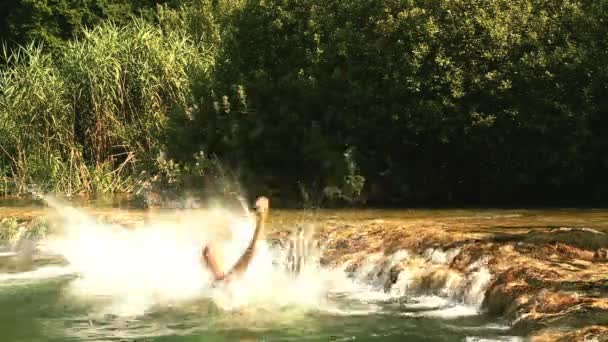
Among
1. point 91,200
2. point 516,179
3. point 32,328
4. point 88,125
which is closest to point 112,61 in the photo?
point 88,125

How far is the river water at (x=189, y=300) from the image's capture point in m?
9.26

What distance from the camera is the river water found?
9.26 meters

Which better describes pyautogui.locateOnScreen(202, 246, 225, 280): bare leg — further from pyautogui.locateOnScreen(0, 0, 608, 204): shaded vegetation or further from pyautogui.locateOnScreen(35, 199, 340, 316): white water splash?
pyautogui.locateOnScreen(0, 0, 608, 204): shaded vegetation

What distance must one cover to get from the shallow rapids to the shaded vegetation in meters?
5.40

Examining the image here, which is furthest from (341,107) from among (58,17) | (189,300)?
(58,17)

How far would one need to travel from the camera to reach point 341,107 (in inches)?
770

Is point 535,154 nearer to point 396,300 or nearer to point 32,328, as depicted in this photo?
point 396,300

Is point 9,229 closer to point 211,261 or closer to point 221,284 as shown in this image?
point 221,284

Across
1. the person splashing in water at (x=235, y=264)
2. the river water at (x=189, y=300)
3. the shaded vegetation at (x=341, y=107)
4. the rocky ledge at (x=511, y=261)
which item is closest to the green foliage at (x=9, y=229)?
the river water at (x=189, y=300)

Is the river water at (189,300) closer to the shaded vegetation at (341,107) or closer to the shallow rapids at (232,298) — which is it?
the shallow rapids at (232,298)

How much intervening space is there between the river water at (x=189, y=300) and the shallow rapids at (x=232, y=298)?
0.05ft

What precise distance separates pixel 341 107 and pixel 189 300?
9.29 meters

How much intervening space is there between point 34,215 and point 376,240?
7879mm

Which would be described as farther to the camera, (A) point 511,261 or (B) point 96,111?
(B) point 96,111
